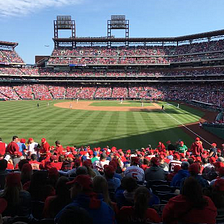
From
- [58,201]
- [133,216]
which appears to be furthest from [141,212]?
[58,201]

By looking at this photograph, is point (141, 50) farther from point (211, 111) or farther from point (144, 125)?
point (144, 125)

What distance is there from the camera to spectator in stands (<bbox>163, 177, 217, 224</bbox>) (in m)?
3.17

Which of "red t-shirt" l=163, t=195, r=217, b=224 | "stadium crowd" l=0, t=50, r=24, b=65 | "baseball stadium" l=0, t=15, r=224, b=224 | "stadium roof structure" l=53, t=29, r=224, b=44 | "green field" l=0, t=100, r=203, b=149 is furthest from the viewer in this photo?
"stadium crowd" l=0, t=50, r=24, b=65

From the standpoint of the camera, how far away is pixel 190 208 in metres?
3.25

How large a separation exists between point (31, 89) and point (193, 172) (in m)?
78.2

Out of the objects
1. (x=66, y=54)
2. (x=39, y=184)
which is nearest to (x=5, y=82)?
(x=66, y=54)

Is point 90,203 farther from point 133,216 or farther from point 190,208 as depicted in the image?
point 190,208

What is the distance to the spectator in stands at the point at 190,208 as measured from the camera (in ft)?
10.4

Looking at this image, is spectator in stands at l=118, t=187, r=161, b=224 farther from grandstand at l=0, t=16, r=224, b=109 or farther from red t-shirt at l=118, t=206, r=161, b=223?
grandstand at l=0, t=16, r=224, b=109

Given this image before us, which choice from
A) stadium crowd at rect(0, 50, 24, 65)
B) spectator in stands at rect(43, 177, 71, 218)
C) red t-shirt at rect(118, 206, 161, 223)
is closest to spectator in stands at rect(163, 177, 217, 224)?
red t-shirt at rect(118, 206, 161, 223)

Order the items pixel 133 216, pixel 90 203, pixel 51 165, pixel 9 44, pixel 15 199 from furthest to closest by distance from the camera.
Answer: pixel 9 44, pixel 51 165, pixel 15 199, pixel 133 216, pixel 90 203

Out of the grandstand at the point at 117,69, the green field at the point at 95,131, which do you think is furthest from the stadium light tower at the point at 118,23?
the green field at the point at 95,131

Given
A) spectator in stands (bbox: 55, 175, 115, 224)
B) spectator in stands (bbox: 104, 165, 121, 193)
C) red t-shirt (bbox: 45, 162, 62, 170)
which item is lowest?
red t-shirt (bbox: 45, 162, 62, 170)

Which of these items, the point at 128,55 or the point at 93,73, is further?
the point at 128,55
